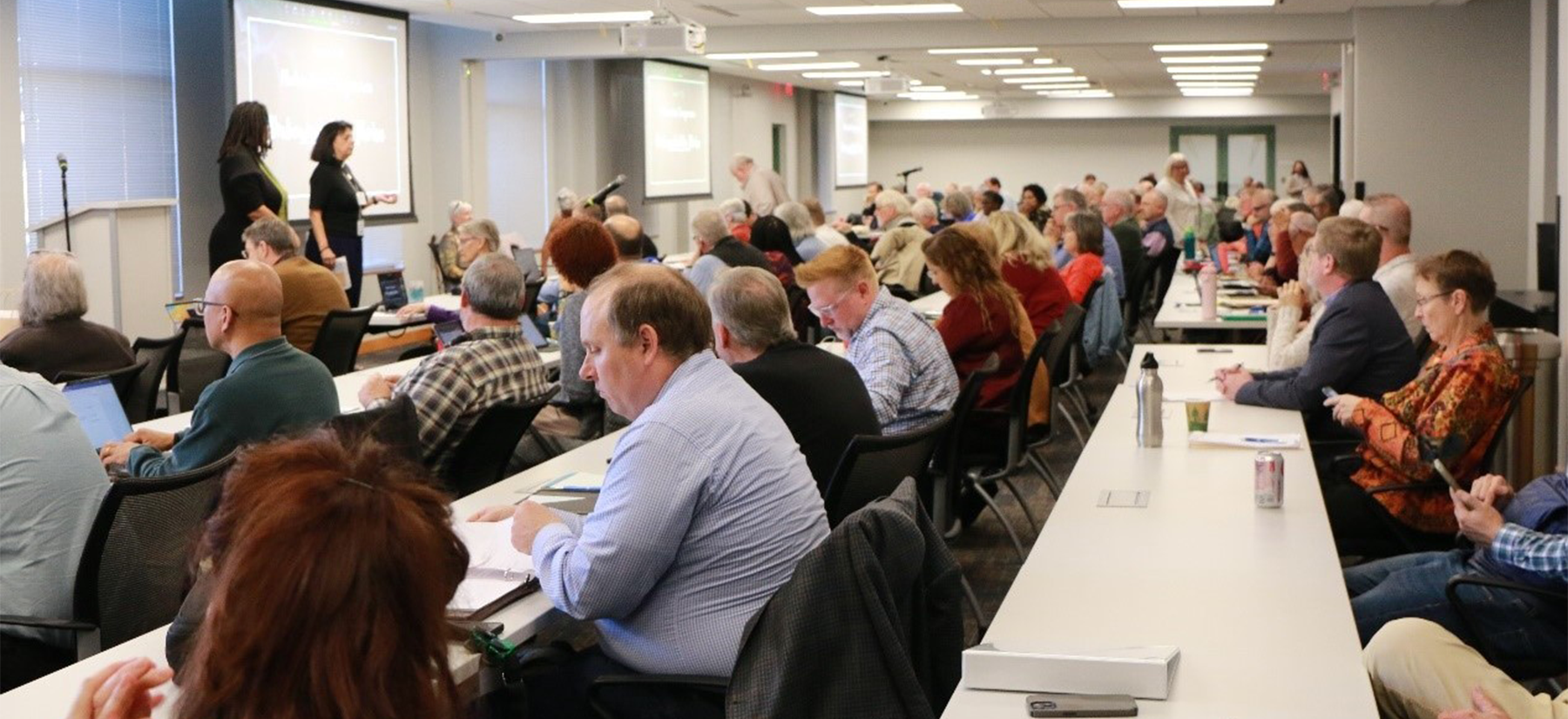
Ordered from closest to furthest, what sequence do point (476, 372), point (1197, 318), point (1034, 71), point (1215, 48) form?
1. point (476, 372)
2. point (1197, 318)
3. point (1215, 48)
4. point (1034, 71)

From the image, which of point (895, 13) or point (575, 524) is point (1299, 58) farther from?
point (575, 524)

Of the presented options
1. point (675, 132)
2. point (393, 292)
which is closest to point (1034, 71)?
point (675, 132)

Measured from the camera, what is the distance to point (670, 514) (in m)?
2.62

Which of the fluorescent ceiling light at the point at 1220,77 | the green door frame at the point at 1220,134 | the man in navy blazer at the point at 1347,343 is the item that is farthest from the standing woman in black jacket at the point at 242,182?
the green door frame at the point at 1220,134

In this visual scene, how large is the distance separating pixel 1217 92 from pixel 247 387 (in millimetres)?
26143

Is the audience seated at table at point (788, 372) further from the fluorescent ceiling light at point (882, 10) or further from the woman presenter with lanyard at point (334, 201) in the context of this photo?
the fluorescent ceiling light at point (882, 10)

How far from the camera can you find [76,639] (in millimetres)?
3131

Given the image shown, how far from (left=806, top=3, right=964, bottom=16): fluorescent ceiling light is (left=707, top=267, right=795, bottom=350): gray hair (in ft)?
29.0

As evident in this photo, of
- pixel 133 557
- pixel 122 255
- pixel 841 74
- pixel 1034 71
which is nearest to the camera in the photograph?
pixel 133 557

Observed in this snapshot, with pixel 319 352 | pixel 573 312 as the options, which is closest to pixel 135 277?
pixel 319 352

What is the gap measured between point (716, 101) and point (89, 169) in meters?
11.0

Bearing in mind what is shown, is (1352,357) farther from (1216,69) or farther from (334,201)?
(1216,69)

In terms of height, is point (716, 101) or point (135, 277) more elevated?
point (716, 101)

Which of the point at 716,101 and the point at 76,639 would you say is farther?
the point at 716,101
